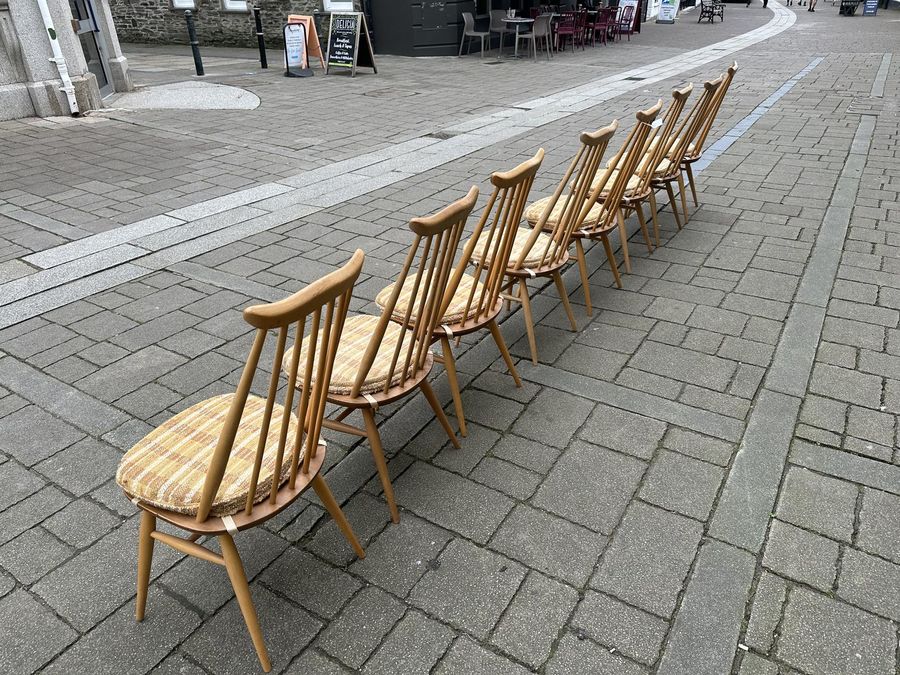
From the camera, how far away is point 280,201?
18.9ft

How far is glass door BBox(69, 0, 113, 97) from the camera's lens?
9.48 meters

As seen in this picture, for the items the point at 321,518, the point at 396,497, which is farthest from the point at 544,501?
the point at 321,518

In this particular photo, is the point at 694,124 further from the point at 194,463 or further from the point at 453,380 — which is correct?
the point at 194,463

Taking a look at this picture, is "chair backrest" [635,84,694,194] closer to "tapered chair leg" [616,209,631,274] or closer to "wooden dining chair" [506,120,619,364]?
"tapered chair leg" [616,209,631,274]

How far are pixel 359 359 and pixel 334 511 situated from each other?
0.55 metres

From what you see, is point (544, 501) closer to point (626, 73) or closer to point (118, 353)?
point (118, 353)

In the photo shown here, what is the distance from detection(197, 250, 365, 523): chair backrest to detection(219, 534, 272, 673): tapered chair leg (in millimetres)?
123

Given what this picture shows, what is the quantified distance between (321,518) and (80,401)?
1.45 m

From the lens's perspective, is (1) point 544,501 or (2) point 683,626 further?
(1) point 544,501

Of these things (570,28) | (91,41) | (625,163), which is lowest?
(570,28)

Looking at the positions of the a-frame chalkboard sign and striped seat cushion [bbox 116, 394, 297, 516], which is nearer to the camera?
striped seat cushion [bbox 116, 394, 297, 516]

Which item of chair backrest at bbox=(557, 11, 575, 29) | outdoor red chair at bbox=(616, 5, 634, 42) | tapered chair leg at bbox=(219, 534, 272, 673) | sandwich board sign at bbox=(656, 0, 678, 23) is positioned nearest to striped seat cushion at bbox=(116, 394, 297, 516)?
tapered chair leg at bbox=(219, 534, 272, 673)

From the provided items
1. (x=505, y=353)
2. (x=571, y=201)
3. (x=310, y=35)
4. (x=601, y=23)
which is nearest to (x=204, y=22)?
(x=310, y=35)

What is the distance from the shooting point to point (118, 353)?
11.2ft
